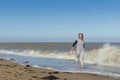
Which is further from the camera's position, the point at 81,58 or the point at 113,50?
the point at 113,50

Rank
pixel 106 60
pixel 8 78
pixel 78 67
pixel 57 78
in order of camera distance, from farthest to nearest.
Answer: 1. pixel 106 60
2. pixel 78 67
3. pixel 57 78
4. pixel 8 78

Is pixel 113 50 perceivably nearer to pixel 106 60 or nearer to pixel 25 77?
pixel 106 60

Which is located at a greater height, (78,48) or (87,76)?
(78,48)

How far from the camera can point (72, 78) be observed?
14773 millimetres

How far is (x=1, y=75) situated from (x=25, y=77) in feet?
3.03

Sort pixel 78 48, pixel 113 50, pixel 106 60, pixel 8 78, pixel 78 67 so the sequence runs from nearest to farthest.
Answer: pixel 8 78, pixel 78 48, pixel 78 67, pixel 106 60, pixel 113 50

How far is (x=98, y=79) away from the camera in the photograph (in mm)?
15125

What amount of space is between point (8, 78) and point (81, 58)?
19.5 ft

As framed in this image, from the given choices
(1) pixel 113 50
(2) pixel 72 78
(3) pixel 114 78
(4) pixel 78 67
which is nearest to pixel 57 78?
(2) pixel 72 78

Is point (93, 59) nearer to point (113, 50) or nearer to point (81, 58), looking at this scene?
point (113, 50)

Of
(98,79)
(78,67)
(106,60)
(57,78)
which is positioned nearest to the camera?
(57,78)

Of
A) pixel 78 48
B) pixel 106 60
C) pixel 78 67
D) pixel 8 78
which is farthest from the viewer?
pixel 106 60

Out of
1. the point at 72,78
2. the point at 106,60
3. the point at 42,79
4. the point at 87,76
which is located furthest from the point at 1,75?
the point at 106,60

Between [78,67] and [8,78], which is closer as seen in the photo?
[8,78]
